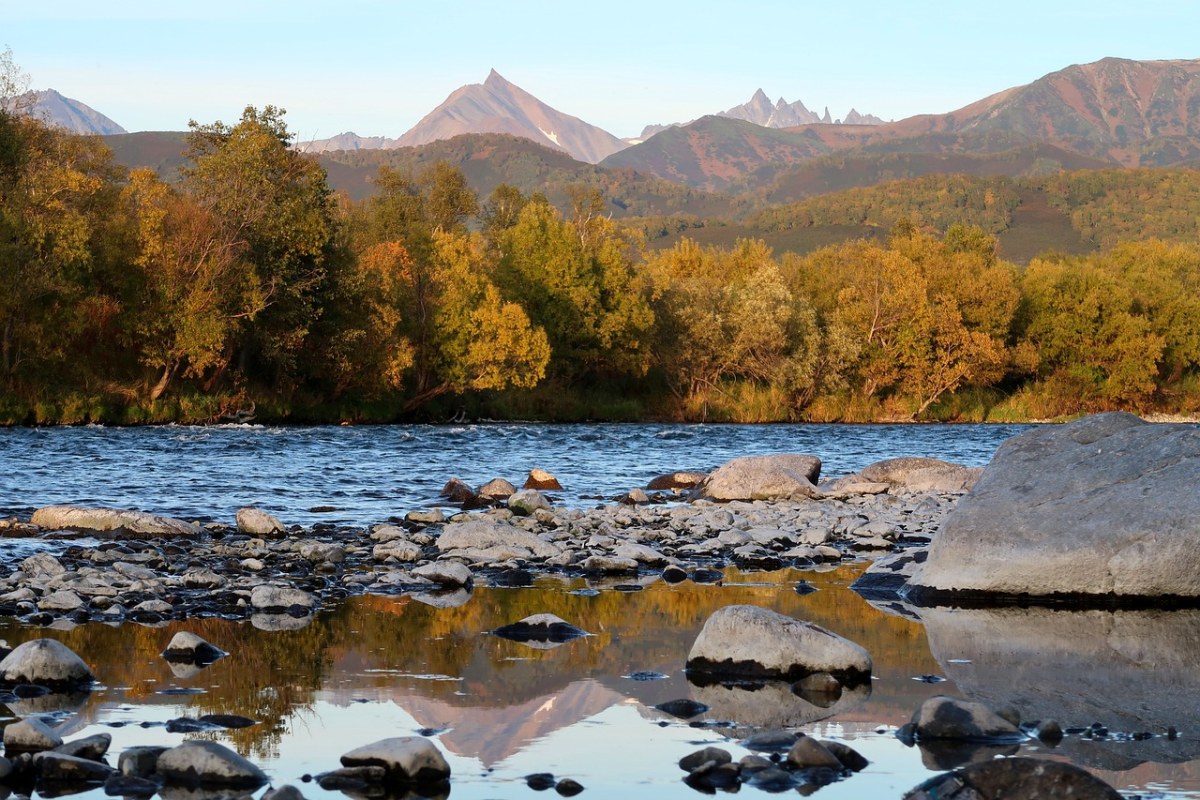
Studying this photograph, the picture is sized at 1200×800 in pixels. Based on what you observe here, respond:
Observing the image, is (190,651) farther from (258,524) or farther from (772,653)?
(258,524)

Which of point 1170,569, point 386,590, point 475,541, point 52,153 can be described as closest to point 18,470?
point 475,541

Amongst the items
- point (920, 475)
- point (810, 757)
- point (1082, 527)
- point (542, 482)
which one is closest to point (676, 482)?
point (542, 482)

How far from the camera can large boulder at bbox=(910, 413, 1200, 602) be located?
34.1ft

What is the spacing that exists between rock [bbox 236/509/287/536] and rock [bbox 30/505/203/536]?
0.51m

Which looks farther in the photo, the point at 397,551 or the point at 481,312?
the point at 481,312

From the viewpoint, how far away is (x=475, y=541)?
1402cm

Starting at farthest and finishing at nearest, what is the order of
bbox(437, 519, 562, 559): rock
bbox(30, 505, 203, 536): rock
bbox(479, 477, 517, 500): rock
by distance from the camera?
1. bbox(479, 477, 517, 500): rock
2. bbox(30, 505, 203, 536): rock
3. bbox(437, 519, 562, 559): rock

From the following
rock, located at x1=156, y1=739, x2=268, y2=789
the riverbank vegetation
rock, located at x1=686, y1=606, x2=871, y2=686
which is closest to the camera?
rock, located at x1=156, y1=739, x2=268, y2=789

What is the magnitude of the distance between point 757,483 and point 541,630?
1351 cm

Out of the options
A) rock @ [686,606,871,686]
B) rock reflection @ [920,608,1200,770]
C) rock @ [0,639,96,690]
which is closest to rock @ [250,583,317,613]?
rock @ [0,639,96,690]

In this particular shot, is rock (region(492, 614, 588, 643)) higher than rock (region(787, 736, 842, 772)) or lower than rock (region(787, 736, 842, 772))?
lower

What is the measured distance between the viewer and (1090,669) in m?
8.09

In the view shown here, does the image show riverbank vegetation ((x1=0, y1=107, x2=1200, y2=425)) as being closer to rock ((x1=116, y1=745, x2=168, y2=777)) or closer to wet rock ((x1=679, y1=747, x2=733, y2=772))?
rock ((x1=116, y1=745, x2=168, y2=777))

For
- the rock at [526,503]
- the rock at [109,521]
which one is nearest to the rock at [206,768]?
the rock at [109,521]
